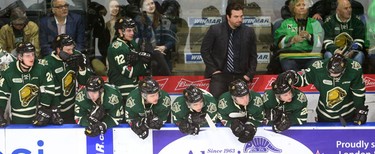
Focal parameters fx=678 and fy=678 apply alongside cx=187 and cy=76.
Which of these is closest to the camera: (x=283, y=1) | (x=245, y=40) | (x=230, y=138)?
(x=230, y=138)

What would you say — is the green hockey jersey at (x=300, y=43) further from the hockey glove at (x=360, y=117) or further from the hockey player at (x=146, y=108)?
the hockey player at (x=146, y=108)

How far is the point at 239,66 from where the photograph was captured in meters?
6.35

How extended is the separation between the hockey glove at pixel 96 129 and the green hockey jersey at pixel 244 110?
0.89m

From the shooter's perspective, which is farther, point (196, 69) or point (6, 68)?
point (196, 69)

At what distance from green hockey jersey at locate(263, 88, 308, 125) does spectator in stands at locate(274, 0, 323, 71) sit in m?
1.74

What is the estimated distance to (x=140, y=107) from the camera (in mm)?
5238

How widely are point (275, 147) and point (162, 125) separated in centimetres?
86

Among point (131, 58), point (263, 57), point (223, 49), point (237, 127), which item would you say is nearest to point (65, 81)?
point (131, 58)

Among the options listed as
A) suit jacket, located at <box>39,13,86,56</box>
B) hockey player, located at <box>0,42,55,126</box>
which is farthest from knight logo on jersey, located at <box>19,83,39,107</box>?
suit jacket, located at <box>39,13,86,56</box>

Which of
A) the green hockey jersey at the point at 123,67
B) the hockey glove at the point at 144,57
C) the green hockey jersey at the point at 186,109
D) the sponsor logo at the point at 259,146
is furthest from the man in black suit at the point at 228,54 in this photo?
the sponsor logo at the point at 259,146

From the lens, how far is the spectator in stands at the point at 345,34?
703 centimetres

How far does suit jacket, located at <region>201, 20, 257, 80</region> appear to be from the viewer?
20.5 ft

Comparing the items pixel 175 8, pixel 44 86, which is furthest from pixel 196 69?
pixel 44 86

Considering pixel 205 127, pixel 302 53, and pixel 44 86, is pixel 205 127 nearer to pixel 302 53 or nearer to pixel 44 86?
pixel 44 86
